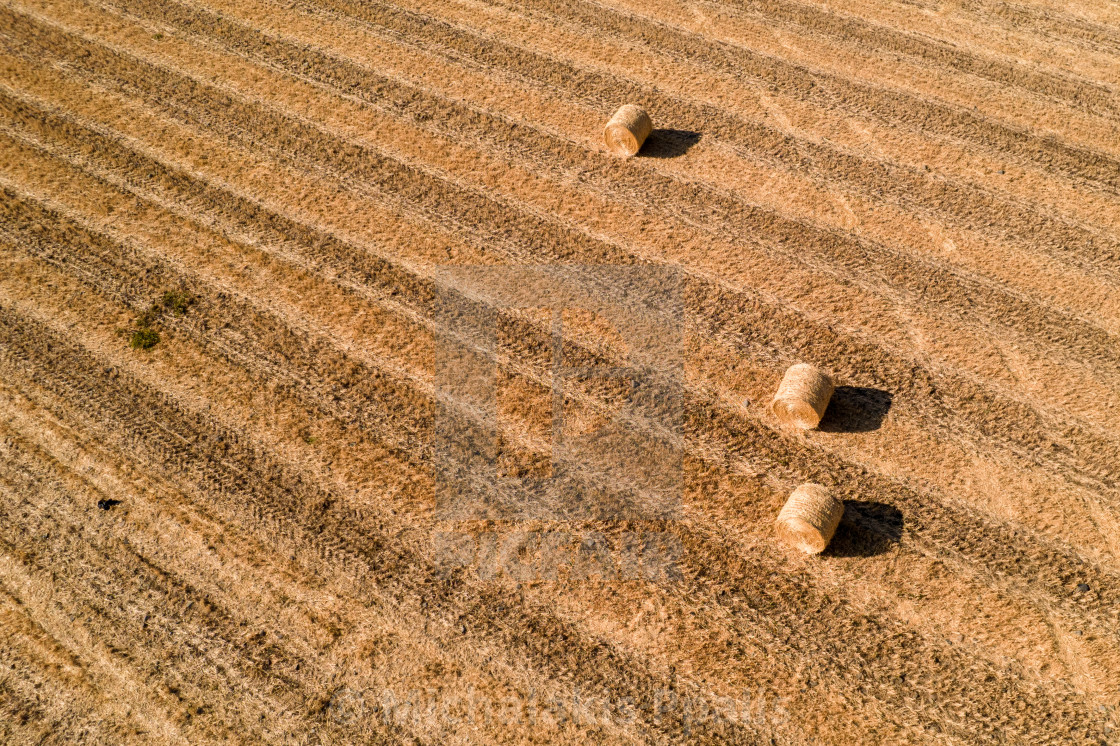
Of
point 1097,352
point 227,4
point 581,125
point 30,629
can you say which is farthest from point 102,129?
point 1097,352

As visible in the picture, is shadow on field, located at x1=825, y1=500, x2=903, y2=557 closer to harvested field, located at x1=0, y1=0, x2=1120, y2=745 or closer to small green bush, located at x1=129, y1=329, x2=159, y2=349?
harvested field, located at x1=0, y1=0, x2=1120, y2=745

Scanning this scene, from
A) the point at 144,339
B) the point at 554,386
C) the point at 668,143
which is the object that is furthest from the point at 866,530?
the point at 144,339

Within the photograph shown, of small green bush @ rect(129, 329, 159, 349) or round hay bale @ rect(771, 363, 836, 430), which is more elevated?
round hay bale @ rect(771, 363, 836, 430)

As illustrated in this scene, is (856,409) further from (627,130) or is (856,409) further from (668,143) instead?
(668,143)

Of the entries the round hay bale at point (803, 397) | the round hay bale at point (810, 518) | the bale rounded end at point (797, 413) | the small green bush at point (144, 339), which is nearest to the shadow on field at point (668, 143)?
the round hay bale at point (803, 397)

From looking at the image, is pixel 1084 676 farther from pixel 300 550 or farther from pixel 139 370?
pixel 139 370

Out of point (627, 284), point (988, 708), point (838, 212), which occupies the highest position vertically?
point (838, 212)

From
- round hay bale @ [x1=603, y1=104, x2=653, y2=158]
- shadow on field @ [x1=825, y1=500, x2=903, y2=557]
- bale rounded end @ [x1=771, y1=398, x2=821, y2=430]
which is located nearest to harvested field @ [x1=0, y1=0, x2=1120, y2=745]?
shadow on field @ [x1=825, y1=500, x2=903, y2=557]
